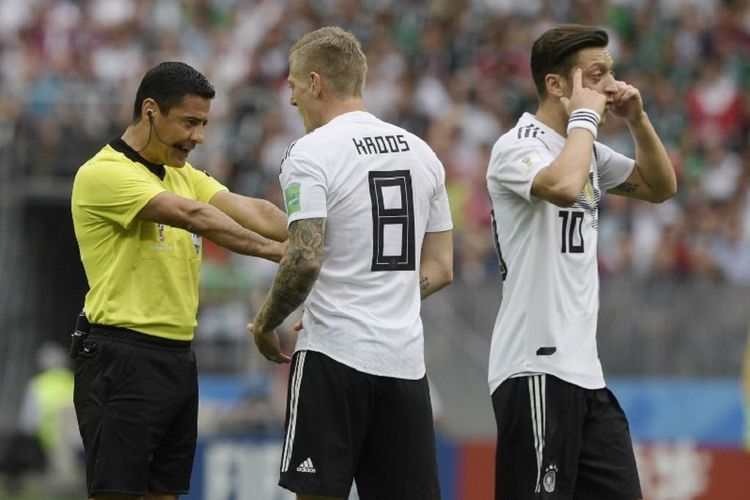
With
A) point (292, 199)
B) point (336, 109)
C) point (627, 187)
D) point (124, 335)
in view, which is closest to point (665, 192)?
point (627, 187)

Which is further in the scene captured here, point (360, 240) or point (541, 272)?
point (541, 272)

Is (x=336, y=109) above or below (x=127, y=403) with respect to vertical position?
above

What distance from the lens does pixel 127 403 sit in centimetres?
709

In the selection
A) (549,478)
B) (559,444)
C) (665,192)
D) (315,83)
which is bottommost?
(549,478)

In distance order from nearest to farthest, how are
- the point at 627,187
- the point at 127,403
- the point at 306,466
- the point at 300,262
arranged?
the point at 300,262, the point at 306,466, the point at 127,403, the point at 627,187

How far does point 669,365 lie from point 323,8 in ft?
25.9

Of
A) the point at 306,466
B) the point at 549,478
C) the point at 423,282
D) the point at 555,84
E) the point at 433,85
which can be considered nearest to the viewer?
the point at 306,466

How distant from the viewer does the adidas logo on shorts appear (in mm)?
6609

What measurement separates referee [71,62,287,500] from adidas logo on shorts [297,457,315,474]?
0.86 m

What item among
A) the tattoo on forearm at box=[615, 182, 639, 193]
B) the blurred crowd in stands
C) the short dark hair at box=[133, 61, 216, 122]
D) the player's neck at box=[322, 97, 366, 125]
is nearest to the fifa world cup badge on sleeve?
the player's neck at box=[322, 97, 366, 125]

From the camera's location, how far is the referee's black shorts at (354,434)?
663cm

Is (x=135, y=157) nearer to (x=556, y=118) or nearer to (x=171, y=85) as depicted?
(x=171, y=85)

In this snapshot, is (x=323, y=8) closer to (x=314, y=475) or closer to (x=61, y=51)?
(x=61, y=51)

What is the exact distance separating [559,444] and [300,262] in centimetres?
138
